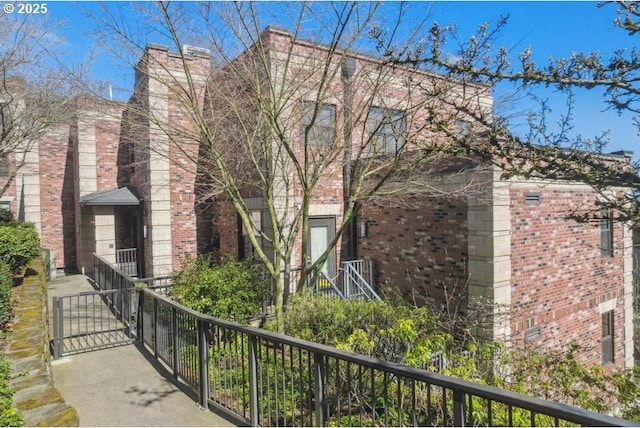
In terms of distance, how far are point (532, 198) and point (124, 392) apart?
833cm

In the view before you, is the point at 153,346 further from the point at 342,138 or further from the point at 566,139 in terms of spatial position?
the point at 566,139

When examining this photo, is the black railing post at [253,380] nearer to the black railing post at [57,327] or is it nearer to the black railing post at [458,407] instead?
the black railing post at [458,407]

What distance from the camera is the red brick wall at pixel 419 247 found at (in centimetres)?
850

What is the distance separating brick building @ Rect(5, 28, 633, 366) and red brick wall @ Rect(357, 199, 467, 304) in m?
0.03

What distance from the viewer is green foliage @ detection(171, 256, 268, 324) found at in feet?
22.1

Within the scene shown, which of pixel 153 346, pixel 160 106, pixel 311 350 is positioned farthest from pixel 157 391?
pixel 160 106

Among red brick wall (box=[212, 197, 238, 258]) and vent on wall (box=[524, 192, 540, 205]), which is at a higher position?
vent on wall (box=[524, 192, 540, 205])

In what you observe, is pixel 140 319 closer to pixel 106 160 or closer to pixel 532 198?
pixel 532 198

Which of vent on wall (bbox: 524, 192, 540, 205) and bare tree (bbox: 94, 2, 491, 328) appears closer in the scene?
bare tree (bbox: 94, 2, 491, 328)

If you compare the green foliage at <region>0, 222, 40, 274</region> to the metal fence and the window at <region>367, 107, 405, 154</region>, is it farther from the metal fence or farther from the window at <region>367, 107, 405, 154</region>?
the window at <region>367, 107, 405, 154</region>

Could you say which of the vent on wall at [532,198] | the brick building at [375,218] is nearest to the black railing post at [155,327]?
the brick building at [375,218]

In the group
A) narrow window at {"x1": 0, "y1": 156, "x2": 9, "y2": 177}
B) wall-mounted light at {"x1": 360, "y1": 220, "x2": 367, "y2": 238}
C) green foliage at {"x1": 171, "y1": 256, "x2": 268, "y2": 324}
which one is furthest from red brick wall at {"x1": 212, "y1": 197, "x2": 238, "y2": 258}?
narrow window at {"x1": 0, "y1": 156, "x2": 9, "y2": 177}

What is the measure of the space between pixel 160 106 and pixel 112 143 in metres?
8.15

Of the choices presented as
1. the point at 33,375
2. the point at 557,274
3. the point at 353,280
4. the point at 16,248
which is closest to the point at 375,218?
the point at 353,280
